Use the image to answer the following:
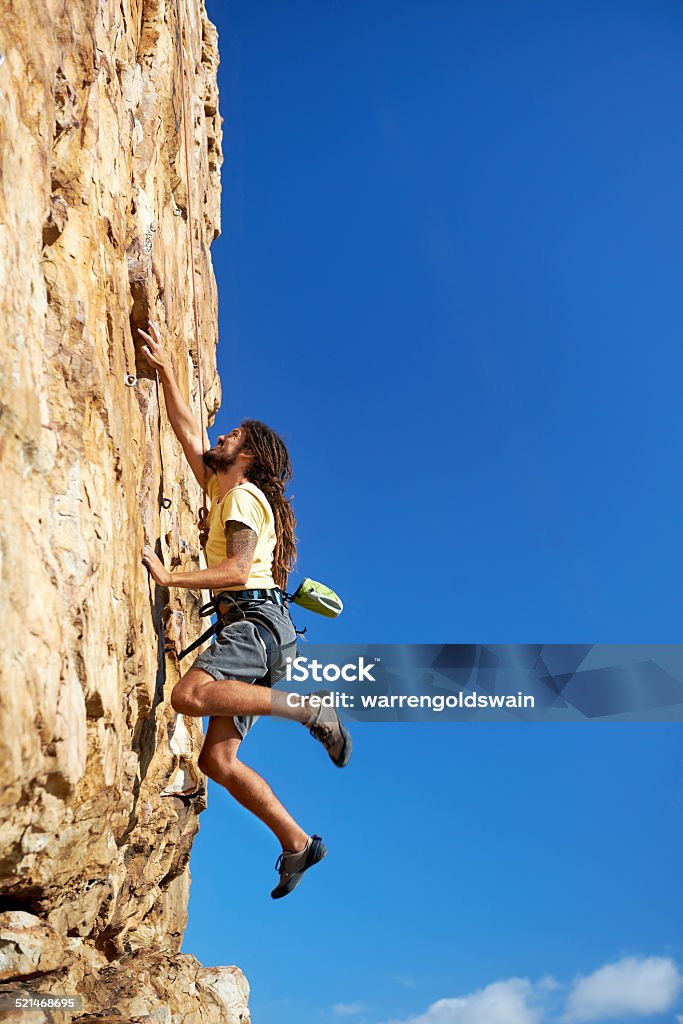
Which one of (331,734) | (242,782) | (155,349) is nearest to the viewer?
(331,734)

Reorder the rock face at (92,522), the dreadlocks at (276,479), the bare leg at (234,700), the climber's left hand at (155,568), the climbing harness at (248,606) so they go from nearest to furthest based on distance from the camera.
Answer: the rock face at (92,522)
the bare leg at (234,700)
the climber's left hand at (155,568)
the climbing harness at (248,606)
the dreadlocks at (276,479)

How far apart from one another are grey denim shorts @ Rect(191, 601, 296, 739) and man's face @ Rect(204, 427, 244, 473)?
1389 mm

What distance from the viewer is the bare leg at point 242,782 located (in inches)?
283

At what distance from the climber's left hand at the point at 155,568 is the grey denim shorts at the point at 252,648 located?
61 centimetres

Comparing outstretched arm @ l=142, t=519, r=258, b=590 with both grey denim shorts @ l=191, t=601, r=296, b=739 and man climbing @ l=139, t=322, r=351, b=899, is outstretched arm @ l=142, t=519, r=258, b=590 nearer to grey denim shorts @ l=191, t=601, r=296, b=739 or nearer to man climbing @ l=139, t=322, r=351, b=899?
man climbing @ l=139, t=322, r=351, b=899

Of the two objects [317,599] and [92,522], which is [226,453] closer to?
[317,599]

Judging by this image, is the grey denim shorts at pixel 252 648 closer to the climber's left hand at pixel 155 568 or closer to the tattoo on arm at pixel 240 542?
the tattoo on arm at pixel 240 542

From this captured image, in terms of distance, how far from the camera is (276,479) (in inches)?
320

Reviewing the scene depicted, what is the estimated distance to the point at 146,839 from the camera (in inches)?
330

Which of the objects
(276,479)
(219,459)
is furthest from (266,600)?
(219,459)

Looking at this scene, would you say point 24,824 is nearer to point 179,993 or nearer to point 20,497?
point 20,497

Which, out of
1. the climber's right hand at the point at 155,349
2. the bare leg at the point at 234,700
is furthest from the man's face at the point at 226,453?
the bare leg at the point at 234,700

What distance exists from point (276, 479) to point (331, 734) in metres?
2.34

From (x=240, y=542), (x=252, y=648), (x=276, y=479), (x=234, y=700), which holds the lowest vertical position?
(x=234, y=700)
